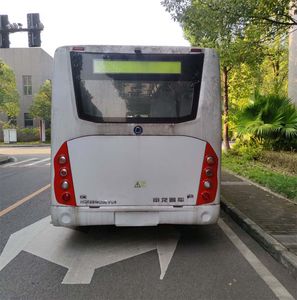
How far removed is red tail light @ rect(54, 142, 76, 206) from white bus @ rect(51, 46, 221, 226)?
0.04 feet

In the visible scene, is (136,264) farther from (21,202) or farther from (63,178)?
(21,202)

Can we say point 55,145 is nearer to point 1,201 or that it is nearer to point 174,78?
point 174,78

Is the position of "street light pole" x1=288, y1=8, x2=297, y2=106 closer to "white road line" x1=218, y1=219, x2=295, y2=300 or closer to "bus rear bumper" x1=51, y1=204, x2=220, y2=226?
"white road line" x1=218, y1=219, x2=295, y2=300

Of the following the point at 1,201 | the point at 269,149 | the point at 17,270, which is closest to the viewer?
the point at 17,270

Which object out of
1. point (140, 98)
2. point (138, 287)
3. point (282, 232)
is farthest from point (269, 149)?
point (138, 287)

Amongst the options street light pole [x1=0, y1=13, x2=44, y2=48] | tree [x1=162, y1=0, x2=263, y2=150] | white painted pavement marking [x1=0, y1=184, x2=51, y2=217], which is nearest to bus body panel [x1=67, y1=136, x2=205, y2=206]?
white painted pavement marking [x1=0, y1=184, x2=51, y2=217]

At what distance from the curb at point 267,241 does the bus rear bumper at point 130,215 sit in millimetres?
818

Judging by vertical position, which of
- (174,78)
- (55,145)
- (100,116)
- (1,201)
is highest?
(174,78)

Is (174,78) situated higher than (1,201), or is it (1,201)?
(174,78)

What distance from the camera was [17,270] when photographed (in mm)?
4961

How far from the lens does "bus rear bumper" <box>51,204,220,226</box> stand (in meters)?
5.57

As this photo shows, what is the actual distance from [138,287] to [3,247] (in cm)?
246

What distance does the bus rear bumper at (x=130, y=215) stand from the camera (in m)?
5.57

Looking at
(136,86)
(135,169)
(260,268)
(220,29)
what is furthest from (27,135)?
(260,268)
